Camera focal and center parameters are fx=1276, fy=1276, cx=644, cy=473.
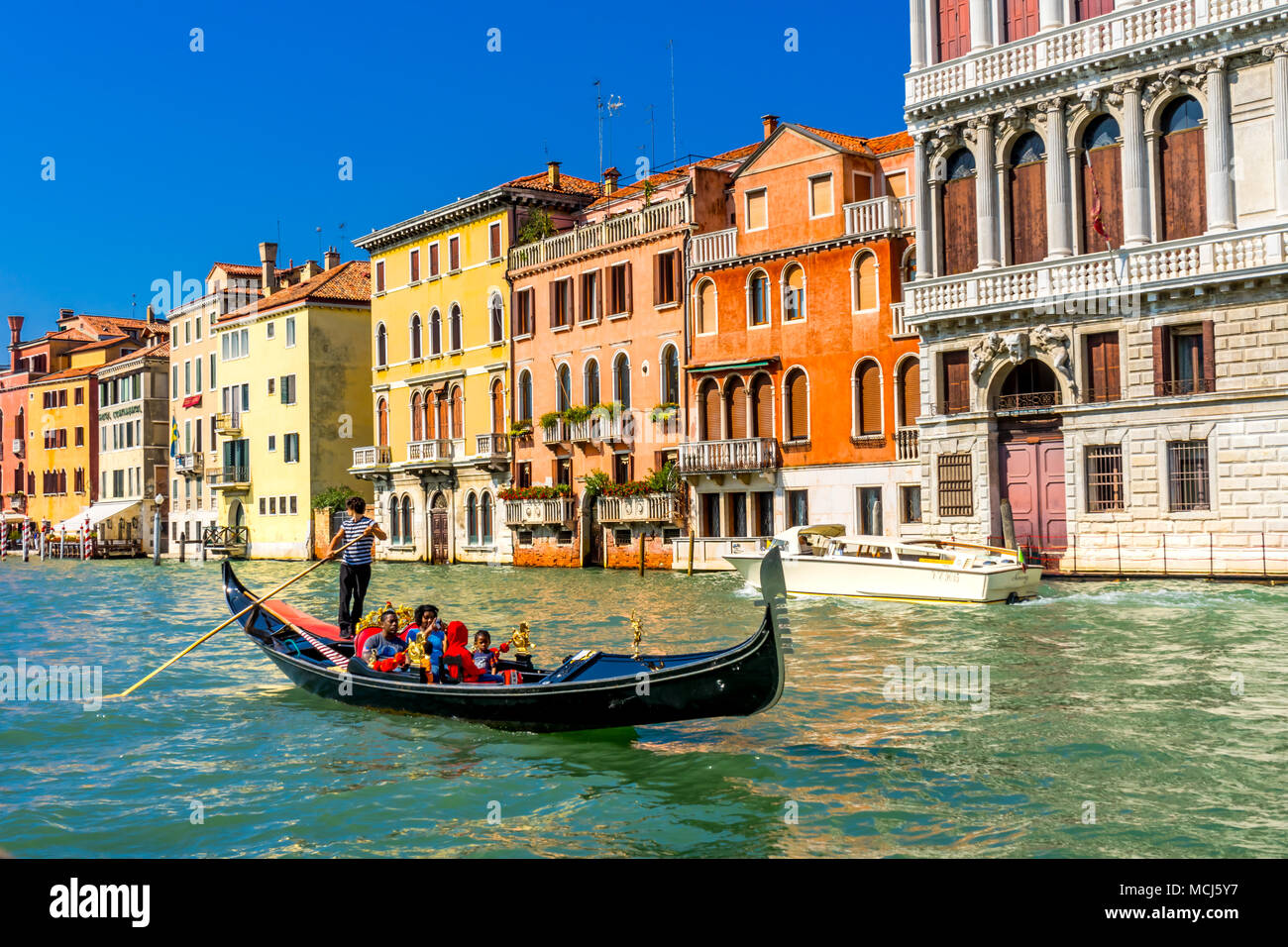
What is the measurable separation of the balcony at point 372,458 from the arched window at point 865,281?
62.8 feet

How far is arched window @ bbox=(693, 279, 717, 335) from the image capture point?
28812 mm

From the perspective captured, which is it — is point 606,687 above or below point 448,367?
below

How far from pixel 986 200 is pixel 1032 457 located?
4516mm

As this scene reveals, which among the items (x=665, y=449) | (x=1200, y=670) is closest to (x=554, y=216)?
(x=665, y=449)

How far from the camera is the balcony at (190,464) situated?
4938 cm

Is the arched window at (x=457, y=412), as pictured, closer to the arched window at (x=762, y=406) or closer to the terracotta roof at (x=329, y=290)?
the terracotta roof at (x=329, y=290)

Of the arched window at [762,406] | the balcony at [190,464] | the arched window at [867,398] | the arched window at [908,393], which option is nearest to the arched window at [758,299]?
the arched window at [762,406]

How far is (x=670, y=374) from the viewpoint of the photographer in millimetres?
30172

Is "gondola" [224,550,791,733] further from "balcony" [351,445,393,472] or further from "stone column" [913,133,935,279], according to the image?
"balcony" [351,445,393,472]

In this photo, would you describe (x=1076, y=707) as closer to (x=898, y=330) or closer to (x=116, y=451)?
(x=898, y=330)

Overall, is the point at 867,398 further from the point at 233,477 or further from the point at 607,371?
the point at 233,477

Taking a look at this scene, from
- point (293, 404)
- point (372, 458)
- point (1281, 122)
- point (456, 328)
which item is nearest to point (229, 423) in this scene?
point (293, 404)

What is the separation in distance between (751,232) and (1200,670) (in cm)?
1791
